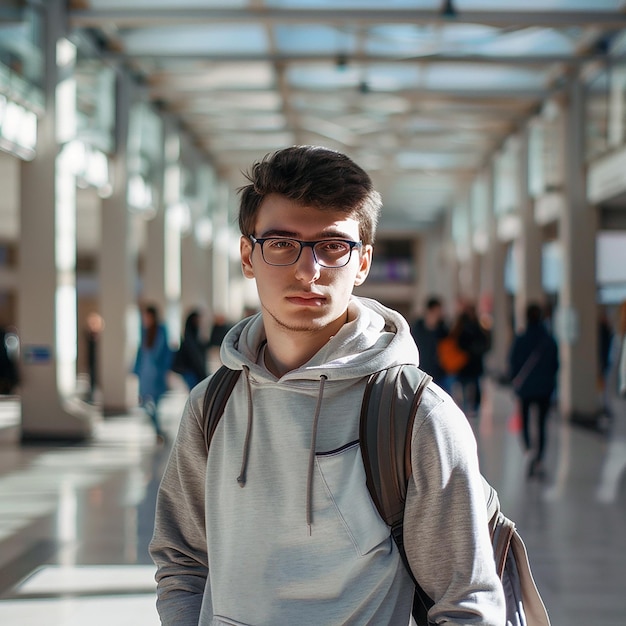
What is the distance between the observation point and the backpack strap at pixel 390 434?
1486mm

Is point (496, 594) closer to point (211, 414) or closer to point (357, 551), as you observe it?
point (357, 551)

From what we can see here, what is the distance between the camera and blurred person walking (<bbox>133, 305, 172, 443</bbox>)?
10922 millimetres

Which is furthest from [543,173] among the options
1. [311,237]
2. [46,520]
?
[311,237]

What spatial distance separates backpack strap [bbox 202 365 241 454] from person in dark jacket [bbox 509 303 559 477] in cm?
789

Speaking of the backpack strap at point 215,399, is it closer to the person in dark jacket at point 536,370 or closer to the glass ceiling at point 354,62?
the person in dark jacket at point 536,370

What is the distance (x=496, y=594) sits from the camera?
149 centimetres

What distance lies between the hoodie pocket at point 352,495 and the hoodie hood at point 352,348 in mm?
134

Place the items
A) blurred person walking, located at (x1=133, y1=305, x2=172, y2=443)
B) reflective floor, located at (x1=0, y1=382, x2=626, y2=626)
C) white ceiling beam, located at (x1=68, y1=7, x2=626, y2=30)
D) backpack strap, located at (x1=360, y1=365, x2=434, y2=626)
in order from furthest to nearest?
white ceiling beam, located at (x1=68, y1=7, x2=626, y2=30), blurred person walking, located at (x1=133, y1=305, x2=172, y2=443), reflective floor, located at (x1=0, y1=382, x2=626, y2=626), backpack strap, located at (x1=360, y1=365, x2=434, y2=626)

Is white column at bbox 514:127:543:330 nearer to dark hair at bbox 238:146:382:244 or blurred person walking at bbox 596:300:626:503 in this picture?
blurred person walking at bbox 596:300:626:503

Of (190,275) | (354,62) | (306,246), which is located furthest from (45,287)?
(190,275)

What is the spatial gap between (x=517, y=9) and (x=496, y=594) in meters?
11.5

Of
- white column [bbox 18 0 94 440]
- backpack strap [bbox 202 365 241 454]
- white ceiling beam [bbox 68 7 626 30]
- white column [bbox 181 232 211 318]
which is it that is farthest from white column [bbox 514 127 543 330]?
backpack strap [bbox 202 365 241 454]

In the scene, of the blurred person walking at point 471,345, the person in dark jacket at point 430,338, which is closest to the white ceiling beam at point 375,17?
the person in dark jacket at point 430,338

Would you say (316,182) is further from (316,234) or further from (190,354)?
(190,354)
